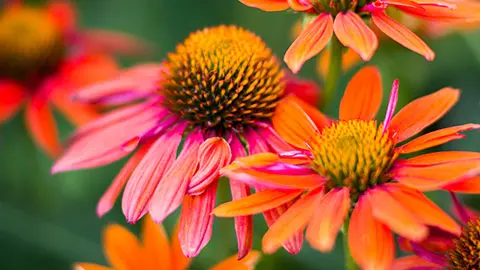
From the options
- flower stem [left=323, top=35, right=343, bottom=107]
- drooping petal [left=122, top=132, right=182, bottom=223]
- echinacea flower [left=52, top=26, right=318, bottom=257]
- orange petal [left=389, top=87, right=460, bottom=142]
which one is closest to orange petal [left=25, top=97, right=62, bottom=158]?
echinacea flower [left=52, top=26, right=318, bottom=257]

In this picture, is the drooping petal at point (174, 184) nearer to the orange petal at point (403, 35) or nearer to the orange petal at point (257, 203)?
the orange petal at point (257, 203)

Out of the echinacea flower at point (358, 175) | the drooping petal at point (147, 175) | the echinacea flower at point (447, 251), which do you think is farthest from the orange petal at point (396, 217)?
the drooping petal at point (147, 175)

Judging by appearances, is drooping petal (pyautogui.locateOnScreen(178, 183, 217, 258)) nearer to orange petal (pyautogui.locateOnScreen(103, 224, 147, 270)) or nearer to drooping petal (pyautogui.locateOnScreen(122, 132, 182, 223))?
drooping petal (pyautogui.locateOnScreen(122, 132, 182, 223))

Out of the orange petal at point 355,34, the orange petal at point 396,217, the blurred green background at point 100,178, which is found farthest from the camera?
the blurred green background at point 100,178

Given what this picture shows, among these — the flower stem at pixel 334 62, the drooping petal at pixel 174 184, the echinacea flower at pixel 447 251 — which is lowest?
the echinacea flower at pixel 447 251

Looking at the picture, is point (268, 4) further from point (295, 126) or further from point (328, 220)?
point (328, 220)

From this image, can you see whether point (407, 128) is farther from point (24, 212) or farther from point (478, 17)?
point (24, 212)
